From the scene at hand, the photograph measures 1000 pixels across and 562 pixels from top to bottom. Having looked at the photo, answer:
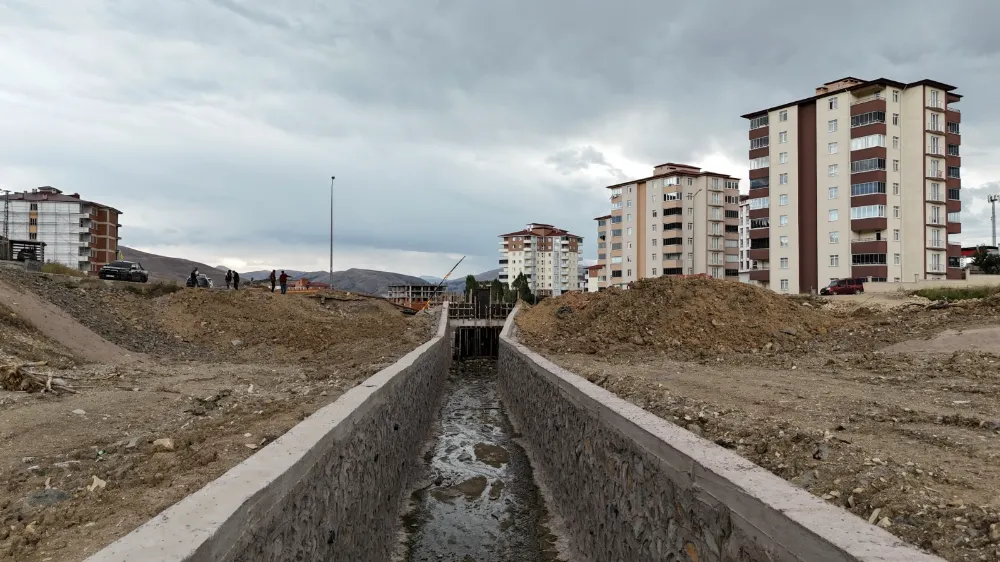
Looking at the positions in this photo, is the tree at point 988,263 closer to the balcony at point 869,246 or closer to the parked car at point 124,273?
the balcony at point 869,246

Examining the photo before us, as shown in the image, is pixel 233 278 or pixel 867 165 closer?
pixel 233 278

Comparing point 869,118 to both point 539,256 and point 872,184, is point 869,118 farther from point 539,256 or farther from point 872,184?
point 539,256

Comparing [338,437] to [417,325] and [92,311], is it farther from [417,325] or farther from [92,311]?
[417,325]

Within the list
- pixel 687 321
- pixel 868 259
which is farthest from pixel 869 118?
pixel 687 321

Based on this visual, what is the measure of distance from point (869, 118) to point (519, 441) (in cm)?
4505

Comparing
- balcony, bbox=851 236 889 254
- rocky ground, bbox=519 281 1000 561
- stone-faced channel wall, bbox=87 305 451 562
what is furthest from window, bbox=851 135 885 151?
stone-faced channel wall, bbox=87 305 451 562

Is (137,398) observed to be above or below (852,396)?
below

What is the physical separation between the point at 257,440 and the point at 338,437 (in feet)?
3.57

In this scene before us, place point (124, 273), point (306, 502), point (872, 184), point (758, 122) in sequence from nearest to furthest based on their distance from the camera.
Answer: point (306, 502) < point (124, 273) < point (872, 184) < point (758, 122)

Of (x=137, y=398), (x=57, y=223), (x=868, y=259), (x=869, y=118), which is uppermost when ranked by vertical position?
(x=869, y=118)

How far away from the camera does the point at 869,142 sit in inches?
1752

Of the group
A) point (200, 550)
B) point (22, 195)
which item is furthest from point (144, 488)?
point (22, 195)

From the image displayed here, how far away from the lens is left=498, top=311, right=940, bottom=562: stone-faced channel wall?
2537 millimetres

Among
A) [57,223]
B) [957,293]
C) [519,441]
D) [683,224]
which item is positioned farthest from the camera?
[57,223]
